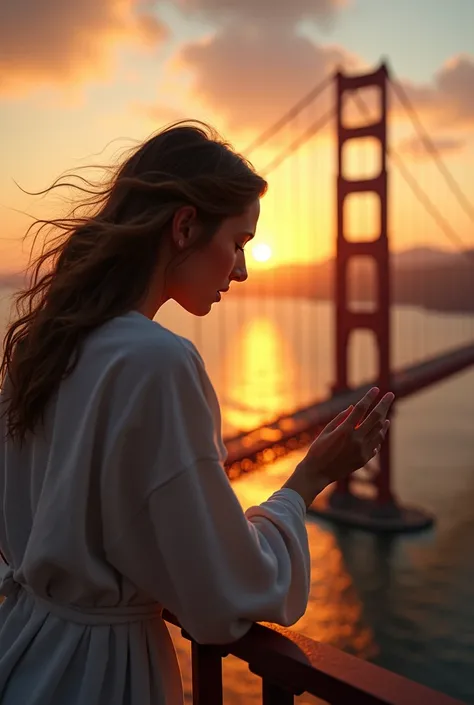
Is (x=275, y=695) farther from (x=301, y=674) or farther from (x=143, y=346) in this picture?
(x=143, y=346)

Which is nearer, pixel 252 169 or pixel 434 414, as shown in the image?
pixel 252 169

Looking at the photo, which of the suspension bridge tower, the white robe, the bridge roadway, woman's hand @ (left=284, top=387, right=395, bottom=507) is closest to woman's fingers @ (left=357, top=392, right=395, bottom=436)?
woman's hand @ (left=284, top=387, right=395, bottom=507)

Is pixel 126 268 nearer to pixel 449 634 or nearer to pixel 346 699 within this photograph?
pixel 346 699

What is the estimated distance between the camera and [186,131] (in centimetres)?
68

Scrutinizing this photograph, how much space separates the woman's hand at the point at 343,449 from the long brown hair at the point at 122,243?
8.6 inches

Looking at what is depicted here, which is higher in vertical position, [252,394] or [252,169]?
[252,169]

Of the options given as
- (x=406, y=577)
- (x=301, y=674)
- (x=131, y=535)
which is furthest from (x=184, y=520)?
(x=406, y=577)

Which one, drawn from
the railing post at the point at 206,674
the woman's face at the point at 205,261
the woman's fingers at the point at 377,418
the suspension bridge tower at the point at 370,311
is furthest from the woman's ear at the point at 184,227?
the suspension bridge tower at the point at 370,311

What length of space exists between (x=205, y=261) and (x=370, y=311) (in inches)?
403

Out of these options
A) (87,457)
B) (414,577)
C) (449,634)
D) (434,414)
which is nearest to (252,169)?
(87,457)

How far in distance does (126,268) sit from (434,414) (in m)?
29.9

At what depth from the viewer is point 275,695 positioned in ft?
2.15

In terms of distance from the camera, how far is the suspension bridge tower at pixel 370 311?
10367 millimetres

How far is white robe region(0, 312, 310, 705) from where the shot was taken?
0.55 meters
